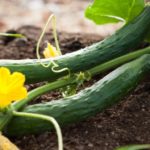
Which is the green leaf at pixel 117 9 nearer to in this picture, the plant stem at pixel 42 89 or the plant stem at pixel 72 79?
the plant stem at pixel 72 79

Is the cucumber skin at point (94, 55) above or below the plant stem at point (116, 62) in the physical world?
above

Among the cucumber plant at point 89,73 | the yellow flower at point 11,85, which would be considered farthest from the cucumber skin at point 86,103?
the yellow flower at point 11,85

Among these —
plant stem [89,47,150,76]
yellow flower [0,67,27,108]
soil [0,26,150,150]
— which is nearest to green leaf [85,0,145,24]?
plant stem [89,47,150,76]

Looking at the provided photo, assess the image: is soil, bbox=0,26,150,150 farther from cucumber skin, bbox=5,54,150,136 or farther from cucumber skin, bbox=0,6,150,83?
cucumber skin, bbox=0,6,150,83

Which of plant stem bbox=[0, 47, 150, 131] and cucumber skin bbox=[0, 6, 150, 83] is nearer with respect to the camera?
plant stem bbox=[0, 47, 150, 131]

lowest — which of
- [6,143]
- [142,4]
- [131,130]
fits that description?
[131,130]

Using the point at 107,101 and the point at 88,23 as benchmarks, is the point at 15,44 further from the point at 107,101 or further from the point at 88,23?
the point at 88,23

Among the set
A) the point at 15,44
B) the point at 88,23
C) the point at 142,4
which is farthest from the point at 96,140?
the point at 88,23
